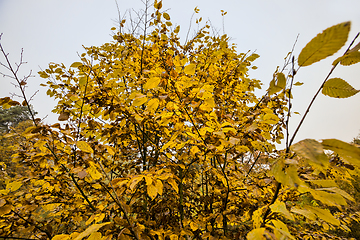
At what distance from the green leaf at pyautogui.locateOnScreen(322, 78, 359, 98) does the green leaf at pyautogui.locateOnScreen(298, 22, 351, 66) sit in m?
0.14

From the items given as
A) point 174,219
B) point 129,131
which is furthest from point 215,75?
point 174,219

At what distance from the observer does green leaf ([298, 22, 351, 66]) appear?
49cm

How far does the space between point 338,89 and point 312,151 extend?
0.33 meters

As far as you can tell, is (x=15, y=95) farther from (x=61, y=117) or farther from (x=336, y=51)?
(x=336, y=51)

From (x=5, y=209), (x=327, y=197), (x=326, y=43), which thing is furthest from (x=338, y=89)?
(x=5, y=209)

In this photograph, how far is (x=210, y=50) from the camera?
96.2 inches

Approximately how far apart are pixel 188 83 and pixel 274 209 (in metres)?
0.86

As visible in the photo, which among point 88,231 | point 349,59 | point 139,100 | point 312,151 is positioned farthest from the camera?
point 139,100

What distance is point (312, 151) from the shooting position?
1.59 ft

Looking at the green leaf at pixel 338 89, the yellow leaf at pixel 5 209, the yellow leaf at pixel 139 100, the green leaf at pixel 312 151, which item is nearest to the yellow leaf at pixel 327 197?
the green leaf at pixel 312 151

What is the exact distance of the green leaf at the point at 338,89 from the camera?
604 millimetres

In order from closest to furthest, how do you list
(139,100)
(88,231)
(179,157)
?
(88,231)
(139,100)
(179,157)

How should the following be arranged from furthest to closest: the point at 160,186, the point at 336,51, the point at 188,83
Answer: the point at 188,83
the point at 160,186
the point at 336,51

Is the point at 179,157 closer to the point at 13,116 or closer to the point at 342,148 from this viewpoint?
the point at 342,148
